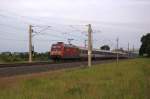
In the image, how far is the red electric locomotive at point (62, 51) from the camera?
61.3 meters

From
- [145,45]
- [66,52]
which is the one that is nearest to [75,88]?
[66,52]

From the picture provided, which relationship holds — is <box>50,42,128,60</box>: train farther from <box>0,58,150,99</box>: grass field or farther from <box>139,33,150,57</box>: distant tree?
<box>139,33,150,57</box>: distant tree

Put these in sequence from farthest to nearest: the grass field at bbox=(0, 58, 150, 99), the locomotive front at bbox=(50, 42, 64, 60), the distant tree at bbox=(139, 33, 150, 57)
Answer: the distant tree at bbox=(139, 33, 150, 57), the locomotive front at bbox=(50, 42, 64, 60), the grass field at bbox=(0, 58, 150, 99)

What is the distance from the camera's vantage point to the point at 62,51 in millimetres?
61062

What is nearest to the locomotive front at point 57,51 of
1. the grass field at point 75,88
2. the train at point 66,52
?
the train at point 66,52

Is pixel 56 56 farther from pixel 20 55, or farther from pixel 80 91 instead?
pixel 80 91

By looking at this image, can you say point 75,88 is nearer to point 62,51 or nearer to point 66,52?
point 62,51

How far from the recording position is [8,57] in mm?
64125

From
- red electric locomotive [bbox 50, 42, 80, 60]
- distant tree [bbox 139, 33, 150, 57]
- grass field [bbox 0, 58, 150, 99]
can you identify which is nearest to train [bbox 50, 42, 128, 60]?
red electric locomotive [bbox 50, 42, 80, 60]

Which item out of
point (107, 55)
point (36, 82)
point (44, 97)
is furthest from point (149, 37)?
point (44, 97)

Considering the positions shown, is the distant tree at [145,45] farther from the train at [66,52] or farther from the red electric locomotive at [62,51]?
the red electric locomotive at [62,51]

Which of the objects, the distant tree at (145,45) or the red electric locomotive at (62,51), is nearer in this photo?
the red electric locomotive at (62,51)

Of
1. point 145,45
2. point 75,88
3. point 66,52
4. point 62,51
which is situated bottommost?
point 75,88

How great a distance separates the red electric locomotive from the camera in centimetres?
6126
